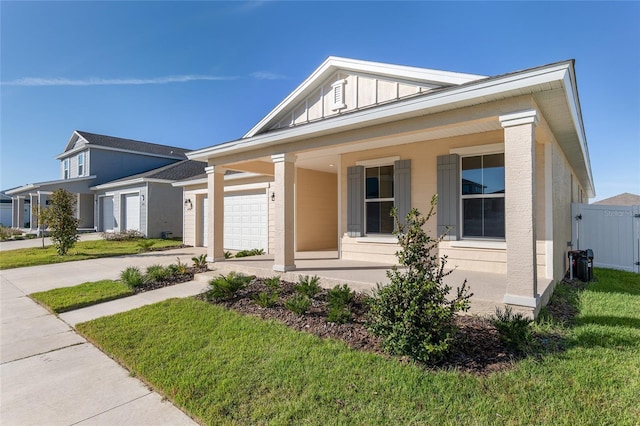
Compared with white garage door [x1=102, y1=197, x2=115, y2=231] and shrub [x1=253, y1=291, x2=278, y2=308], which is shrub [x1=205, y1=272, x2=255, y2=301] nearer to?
shrub [x1=253, y1=291, x2=278, y2=308]

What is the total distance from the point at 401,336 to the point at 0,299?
8283mm

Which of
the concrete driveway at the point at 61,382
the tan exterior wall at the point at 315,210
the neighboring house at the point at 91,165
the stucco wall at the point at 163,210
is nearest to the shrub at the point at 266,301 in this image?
the concrete driveway at the point at 61,382

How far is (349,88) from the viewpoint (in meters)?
7.49

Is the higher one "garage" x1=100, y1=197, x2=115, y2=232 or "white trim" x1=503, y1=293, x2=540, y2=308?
"garage" x1=100, y1=197, x2=115, y2=232

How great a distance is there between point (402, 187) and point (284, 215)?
293 centimetres

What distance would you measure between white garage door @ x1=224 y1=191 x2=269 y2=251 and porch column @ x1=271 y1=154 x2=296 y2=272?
4.17 metres

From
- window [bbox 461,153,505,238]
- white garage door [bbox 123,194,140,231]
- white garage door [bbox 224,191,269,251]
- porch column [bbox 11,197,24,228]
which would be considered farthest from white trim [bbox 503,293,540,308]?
porch column [bbox 11,197,24,228]

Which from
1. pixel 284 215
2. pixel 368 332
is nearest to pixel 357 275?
pixel 284 215

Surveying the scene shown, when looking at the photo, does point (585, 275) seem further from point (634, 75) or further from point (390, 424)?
point (634, 75)

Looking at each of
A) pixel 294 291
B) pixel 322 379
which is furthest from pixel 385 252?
pixel 322 379

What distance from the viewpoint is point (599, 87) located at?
32.7ft

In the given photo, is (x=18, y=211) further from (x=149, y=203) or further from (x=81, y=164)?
(x=149, y=203)

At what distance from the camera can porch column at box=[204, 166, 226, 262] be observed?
8828mm

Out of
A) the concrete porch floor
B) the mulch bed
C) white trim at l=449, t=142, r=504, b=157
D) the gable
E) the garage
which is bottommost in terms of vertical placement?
the mulch bed
